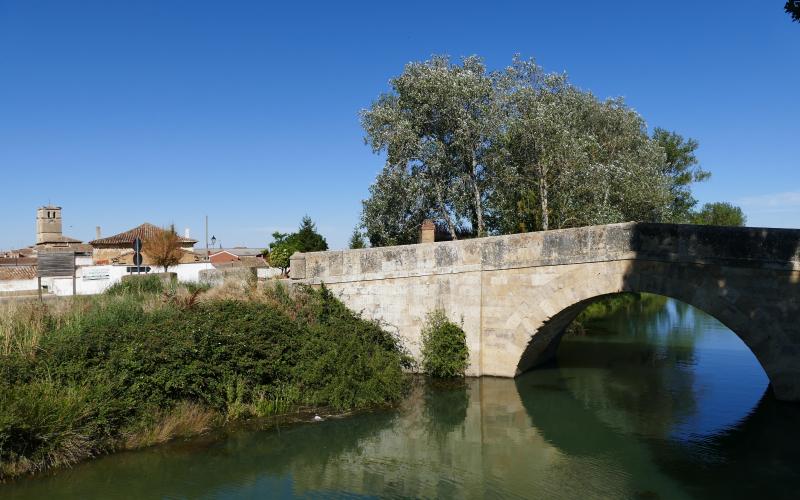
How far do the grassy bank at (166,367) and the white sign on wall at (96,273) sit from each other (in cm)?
884

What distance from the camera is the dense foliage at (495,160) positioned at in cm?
2150

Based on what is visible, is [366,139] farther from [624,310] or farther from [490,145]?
[624,310]

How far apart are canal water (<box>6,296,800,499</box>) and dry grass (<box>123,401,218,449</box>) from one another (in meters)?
0.20

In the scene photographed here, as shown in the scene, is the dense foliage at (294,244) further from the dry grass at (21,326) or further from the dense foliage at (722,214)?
the dense foliage at (722,214)

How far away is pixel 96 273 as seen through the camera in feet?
72.1

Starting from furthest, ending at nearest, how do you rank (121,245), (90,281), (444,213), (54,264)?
(121,245) → (444,213) → (90,281) → (54,264)

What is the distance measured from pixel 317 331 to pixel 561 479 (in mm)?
6179

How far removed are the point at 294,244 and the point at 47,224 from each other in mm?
22489

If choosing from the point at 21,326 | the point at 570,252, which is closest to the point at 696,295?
the point at 570,252

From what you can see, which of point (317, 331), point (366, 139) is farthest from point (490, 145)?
point (317, 331)

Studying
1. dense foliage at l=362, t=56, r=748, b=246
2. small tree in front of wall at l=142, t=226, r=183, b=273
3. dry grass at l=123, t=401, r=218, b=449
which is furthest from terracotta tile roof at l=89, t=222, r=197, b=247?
dry grass at l=123, t=401, r=218, b=449

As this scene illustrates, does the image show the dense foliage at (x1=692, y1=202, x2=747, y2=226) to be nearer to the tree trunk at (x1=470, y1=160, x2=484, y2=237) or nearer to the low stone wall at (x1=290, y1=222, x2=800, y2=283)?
the tree trunk at (x1=470, y1=160, x2=484, y2=237)

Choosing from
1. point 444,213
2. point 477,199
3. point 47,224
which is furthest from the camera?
point 47,224

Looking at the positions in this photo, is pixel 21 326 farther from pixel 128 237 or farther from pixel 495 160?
pixel 128 237
